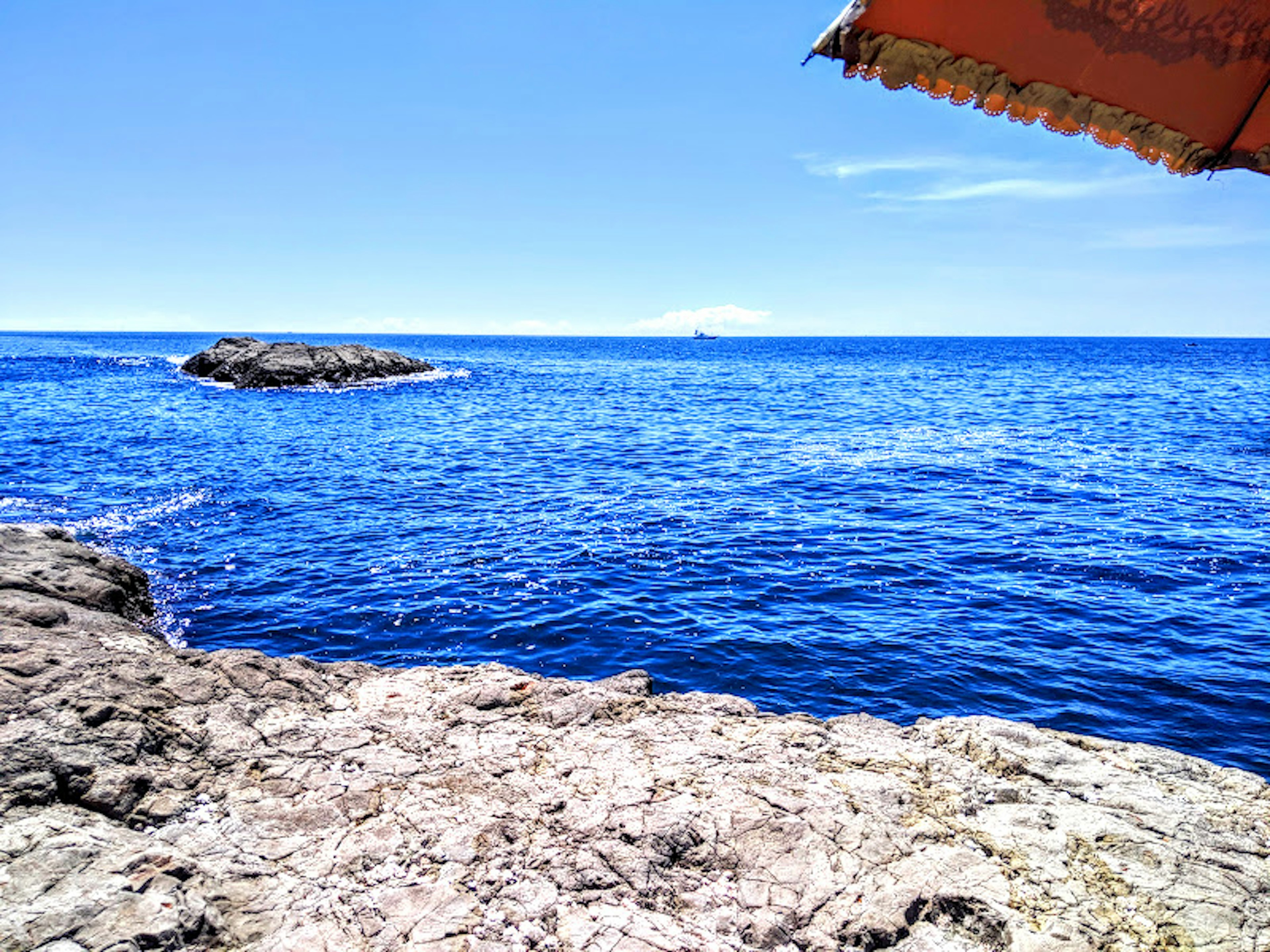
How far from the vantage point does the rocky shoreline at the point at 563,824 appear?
4.80 m

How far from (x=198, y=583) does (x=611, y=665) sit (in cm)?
878

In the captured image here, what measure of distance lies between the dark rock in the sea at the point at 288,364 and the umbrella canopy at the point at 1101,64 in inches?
2348

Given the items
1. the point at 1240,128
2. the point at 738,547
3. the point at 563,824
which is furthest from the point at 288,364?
the point at 1240,128

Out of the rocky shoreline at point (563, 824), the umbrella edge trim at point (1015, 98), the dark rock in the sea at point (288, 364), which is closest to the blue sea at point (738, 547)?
the rocky shoreline at point (563, 824)

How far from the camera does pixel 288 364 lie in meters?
57.5

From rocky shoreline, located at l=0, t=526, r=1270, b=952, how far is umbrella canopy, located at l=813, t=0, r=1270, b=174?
16.0 feet

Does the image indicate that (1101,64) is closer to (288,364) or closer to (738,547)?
(738,547)

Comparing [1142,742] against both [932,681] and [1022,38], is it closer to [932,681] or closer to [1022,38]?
[932,681]

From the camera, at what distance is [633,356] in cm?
13725

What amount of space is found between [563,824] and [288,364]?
59.0m

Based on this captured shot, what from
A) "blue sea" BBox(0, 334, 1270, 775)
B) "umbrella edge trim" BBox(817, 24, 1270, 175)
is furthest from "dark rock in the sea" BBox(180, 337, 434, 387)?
"umbrella edge trim" BBox(817, 24, 1270, 175)

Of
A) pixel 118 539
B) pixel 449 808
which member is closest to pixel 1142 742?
pixel 449 808

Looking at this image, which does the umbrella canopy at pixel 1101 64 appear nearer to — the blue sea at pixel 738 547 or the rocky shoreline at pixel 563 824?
the rocky shoreline at pixel 563 824

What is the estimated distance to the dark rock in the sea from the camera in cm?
5638
